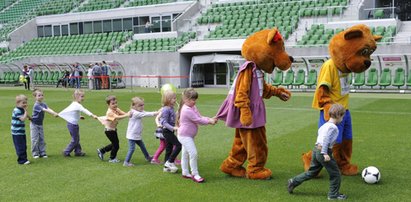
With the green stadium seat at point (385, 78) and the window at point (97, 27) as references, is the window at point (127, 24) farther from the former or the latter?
the green stadium seat at point (385, 78)

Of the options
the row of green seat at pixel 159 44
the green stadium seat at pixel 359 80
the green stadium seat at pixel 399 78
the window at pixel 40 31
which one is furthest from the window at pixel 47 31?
the green stadium seat at pixel 399 78

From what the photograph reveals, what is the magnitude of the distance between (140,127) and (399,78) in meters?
16.8

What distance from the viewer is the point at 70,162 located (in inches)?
314

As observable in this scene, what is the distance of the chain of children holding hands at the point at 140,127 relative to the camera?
6566 mm

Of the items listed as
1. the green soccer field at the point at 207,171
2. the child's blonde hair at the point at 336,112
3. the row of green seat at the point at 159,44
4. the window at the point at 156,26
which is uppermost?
the window at the point at 156,26

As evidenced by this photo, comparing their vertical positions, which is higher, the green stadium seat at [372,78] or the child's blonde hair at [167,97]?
the child's blonde hair at [167,97]

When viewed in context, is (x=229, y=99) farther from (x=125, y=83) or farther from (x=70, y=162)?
(x=125, y=83)

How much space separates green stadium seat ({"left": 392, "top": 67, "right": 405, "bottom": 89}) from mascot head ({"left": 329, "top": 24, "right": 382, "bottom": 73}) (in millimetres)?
15619

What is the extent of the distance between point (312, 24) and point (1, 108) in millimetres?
18015

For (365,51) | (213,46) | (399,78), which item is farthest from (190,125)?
(213,46)

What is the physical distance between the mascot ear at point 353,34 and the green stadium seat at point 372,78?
1588 cm

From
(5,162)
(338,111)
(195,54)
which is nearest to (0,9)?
(195,54)

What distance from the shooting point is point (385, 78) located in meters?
21.0

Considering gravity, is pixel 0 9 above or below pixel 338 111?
above
